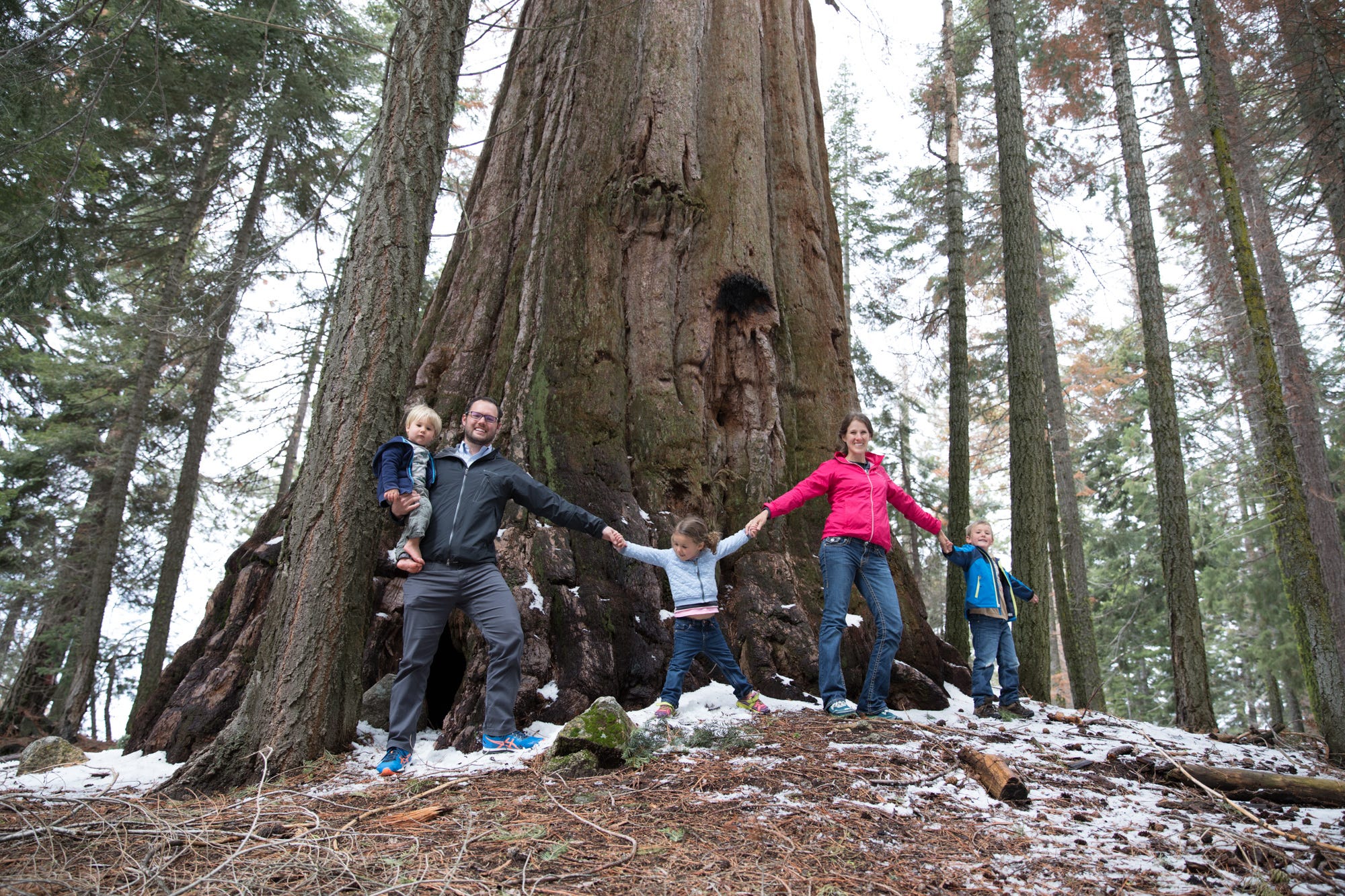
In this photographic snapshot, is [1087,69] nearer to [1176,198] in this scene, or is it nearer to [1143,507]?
[1176,198]

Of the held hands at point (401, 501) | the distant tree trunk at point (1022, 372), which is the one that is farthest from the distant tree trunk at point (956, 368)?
the held hands at point (401, 501)

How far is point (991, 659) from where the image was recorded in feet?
17.2

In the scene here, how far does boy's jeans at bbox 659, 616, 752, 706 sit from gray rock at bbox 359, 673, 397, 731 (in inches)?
64.1

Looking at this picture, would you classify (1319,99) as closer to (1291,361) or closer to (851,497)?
(1291,361)

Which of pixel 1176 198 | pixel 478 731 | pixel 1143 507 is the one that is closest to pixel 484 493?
pixel 478 731

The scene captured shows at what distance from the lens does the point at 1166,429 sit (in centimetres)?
700

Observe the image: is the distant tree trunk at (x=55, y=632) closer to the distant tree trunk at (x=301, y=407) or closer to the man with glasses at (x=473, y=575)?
the distant tree trunk at (x=301, y=407)

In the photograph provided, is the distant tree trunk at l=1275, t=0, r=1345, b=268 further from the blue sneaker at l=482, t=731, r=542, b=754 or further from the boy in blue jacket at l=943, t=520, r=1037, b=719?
the blue sneaker at l=482, t=731, r=542, b=754

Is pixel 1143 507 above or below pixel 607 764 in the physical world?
above

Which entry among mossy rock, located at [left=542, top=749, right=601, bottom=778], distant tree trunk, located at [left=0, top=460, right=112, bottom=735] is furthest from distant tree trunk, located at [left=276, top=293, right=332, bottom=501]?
mossy rock, located at [left=542, top=749, right=601, bottom=778]

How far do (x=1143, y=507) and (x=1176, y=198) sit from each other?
8.84 m

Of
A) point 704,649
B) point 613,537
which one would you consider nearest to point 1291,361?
point 704,649

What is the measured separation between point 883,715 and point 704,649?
115cm

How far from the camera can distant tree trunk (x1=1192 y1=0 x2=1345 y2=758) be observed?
15.9 feet
